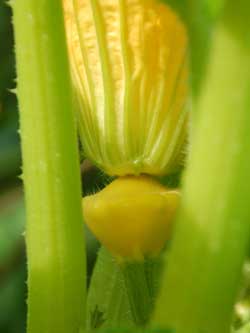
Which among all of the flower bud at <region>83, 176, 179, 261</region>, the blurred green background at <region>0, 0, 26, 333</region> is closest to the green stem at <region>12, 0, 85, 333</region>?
the flower bud at <region>83, 176, 179, 261</region>

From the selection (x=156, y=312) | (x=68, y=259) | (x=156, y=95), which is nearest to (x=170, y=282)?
(x=156, y=312)

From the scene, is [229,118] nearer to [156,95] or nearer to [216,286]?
[216,286]

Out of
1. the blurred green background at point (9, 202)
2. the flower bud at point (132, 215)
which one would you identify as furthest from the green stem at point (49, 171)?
the blurred green background at point (9, 202)

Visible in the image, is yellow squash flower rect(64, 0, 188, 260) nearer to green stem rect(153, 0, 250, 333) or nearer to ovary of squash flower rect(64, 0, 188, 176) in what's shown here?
ovary of squash flower rect(64, 0, 188, 176)

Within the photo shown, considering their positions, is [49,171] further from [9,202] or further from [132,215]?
[9,202]

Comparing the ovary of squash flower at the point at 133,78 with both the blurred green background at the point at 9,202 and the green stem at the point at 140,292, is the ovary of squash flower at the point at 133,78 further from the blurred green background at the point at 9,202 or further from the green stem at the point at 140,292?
the blurred green background at the point at 9,202

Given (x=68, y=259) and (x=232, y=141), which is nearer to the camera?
(x=232, y=141)
